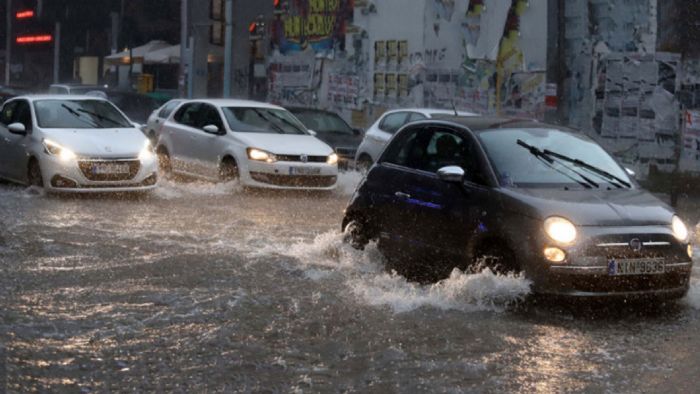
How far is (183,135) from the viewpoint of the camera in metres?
19.3

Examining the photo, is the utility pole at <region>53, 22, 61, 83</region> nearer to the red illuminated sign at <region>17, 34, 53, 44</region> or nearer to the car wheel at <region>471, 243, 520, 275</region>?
the red illuminated sign at <region>17, 34, 53, 44</region>

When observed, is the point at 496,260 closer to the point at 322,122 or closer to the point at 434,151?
the point at 434,151

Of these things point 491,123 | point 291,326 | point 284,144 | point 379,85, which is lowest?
point 291,326

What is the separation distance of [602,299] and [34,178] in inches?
404

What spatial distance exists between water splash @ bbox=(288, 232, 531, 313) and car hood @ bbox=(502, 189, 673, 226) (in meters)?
0.54

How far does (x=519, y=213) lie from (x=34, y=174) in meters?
9.72

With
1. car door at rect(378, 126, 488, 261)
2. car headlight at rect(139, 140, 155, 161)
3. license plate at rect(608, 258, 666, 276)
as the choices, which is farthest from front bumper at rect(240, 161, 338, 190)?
license plate at rect(608, 258, 666, 276)

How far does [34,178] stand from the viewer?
53.3 feet

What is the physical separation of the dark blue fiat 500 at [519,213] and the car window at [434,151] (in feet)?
0.04

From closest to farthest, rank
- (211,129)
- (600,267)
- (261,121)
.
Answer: (600,267), (211,129), (261,121)

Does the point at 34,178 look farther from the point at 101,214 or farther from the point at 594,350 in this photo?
the point at 594,350

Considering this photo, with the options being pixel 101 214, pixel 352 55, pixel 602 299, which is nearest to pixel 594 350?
pixel 602 299

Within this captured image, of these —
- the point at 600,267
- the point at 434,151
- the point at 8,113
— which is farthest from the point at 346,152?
the point at 600,267

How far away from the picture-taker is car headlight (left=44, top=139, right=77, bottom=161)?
15.6m
